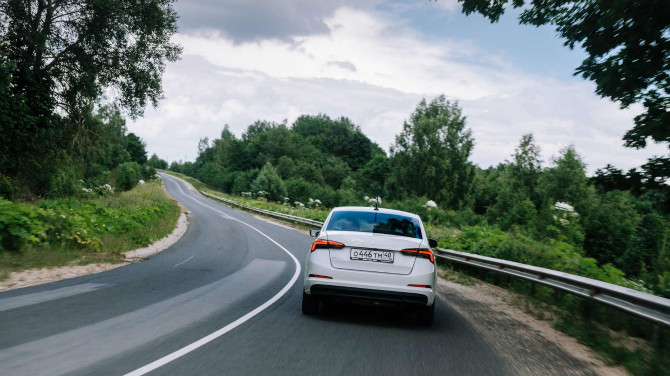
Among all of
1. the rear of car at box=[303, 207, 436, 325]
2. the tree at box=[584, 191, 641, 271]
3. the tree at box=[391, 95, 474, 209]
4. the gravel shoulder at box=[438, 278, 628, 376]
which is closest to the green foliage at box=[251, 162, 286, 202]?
the tree at box=[391, 95, 474, 209]

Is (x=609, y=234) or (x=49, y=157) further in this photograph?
(x=609, y=234)

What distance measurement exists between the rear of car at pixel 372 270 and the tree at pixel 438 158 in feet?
160

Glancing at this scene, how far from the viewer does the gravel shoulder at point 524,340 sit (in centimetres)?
526

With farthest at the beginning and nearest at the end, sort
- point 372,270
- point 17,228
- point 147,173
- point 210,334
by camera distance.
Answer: point 147,173, point 17,228, point 372,270, point 210,334

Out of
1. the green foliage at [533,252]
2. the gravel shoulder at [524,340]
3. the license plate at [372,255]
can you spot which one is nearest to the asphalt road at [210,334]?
the gravel shoulder at [524,340]

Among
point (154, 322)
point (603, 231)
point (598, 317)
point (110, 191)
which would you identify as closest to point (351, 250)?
point (154, 322)

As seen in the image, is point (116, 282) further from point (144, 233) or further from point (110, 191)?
point (110, 191)

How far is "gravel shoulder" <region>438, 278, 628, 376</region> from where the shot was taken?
5.26 meters

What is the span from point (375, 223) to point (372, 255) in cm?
78

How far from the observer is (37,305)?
22.7 ft

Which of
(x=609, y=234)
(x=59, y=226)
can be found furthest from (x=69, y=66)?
(x=609, y=234)

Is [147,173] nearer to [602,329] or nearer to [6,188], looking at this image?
[6,188]

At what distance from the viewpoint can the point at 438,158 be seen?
55.3m

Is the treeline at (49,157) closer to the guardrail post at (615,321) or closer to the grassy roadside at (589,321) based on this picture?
the grassy roadside at (589,321)
